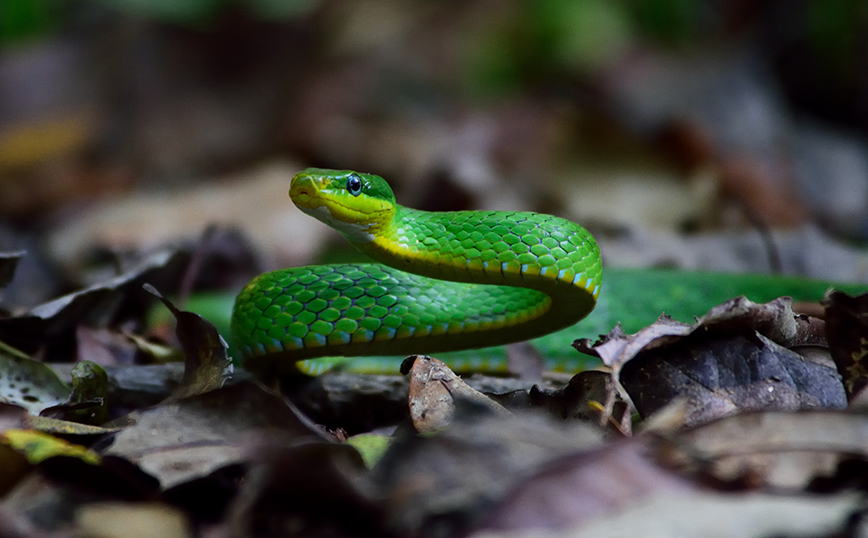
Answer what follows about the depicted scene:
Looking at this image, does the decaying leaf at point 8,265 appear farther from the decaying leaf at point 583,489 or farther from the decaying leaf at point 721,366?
the decaying leaf at point 583,489


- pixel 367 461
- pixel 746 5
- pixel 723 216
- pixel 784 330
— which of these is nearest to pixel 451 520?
pixel 367 461

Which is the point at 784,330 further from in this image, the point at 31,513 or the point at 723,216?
the point at 723,216

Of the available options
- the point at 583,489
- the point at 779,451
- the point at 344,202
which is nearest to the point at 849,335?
the point at 779,451

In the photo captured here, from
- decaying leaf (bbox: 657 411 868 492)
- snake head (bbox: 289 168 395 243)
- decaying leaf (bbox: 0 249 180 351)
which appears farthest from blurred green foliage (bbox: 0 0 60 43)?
decaying leaf (bbox: 657 411 868 492)

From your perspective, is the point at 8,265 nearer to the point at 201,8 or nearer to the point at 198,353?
the point at 198,353

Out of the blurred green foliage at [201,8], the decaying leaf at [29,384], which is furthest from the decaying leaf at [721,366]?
the blurred green foliage at [201,8]

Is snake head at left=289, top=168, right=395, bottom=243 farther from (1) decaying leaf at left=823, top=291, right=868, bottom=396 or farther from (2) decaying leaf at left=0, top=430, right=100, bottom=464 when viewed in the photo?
(1) decaying leaf at left=823, top=291, right=868, bottom=396

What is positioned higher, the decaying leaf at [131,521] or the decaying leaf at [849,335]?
the decaying leaf at [849,335]
